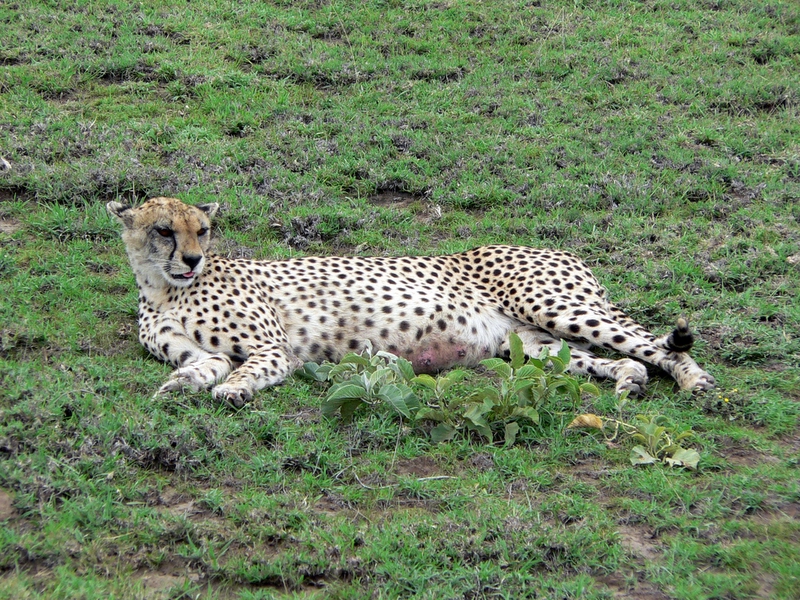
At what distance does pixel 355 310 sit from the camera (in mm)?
5895

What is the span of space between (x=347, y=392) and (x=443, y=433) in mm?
503

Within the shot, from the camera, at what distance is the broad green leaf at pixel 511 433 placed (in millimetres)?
4570

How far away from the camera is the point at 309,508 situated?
13.2ft

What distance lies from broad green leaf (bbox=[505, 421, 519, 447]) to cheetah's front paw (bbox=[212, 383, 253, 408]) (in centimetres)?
133

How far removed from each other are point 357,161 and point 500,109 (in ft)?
5.27

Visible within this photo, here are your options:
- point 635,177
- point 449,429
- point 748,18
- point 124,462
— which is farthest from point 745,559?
point 748,18

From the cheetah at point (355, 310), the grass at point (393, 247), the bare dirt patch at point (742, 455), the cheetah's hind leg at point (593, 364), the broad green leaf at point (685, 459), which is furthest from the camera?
the cheetah at point (355, 310)

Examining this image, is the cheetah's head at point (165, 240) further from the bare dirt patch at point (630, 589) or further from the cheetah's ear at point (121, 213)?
the bare dirt patch at point (630, 589)

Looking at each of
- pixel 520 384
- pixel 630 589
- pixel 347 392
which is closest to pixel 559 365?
pixel 520 384

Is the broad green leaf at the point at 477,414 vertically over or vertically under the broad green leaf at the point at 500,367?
under

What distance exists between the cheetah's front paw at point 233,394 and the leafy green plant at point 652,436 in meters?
1.64

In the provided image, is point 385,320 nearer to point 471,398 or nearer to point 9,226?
point 471,398

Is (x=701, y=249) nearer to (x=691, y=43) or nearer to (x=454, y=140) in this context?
(x=454, y=140)

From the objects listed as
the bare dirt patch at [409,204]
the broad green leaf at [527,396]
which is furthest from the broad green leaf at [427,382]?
the bare dirt patch at [409,204]
